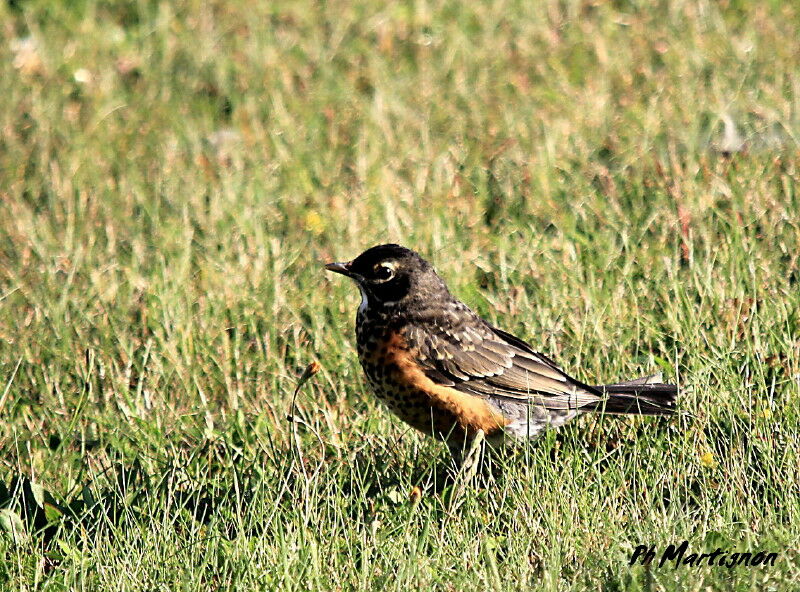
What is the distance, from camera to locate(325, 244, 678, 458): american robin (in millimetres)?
5531

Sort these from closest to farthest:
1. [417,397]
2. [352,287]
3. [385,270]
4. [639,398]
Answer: [639,398]
[417,397]
[385,270]
[352,287]

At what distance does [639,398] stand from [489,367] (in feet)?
2.64

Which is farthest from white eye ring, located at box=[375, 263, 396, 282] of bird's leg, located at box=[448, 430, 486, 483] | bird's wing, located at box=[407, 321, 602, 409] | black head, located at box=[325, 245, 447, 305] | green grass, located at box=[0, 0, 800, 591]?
bird's leg, located at box=[448, 430, 486, 483]

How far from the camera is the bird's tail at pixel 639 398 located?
5336mm

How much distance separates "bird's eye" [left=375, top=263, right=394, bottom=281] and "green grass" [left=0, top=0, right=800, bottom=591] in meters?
0.71

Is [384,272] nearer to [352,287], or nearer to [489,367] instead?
[489,367]

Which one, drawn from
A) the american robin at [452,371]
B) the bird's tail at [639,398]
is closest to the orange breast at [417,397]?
the american robin at [452,371]

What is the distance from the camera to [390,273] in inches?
231

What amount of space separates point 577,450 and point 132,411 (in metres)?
2.28

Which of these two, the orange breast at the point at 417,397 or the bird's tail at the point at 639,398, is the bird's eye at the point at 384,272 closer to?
the orange breast at the point at 417,397

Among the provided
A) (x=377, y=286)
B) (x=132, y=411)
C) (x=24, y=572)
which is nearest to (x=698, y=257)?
(x=377, y=286)

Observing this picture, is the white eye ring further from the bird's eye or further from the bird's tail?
the bird's tail

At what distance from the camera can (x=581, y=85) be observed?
371 inches

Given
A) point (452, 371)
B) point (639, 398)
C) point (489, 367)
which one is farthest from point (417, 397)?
point (639, 398)
